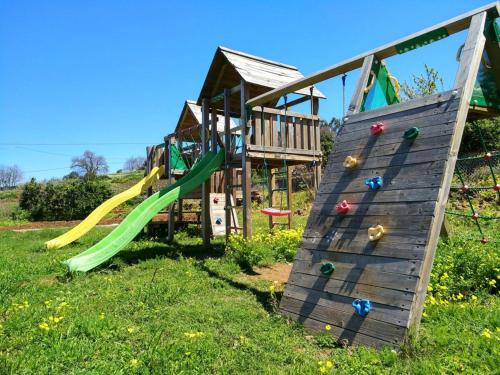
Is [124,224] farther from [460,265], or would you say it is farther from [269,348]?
[460,265]

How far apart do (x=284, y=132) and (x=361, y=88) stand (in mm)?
4306

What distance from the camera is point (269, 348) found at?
376 centimetres

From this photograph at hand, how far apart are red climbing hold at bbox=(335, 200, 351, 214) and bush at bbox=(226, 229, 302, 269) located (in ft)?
11.2

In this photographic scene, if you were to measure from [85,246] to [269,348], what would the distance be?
888 centimetres

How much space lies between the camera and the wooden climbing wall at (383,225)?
374 cm

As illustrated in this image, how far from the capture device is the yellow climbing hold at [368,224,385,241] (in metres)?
4.13

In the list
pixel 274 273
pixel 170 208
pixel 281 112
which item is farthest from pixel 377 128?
pixel 170 208

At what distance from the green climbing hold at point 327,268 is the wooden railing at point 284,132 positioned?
496cm

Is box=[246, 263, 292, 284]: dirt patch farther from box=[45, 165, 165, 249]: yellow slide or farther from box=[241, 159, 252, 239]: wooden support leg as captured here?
box=[45, 165, 165, 249]: yellow slide

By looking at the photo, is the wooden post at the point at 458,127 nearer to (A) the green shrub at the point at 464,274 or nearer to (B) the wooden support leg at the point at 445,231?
(A) the green shrub at the point at 464,274

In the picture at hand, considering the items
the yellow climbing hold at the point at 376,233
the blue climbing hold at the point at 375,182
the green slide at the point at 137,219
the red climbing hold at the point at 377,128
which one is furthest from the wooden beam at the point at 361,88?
the green slide at the point at 137,219

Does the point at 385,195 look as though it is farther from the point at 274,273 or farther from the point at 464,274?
the point at 274,273

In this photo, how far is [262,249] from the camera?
813cm

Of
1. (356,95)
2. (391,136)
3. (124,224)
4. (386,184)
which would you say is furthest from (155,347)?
(124,224)
